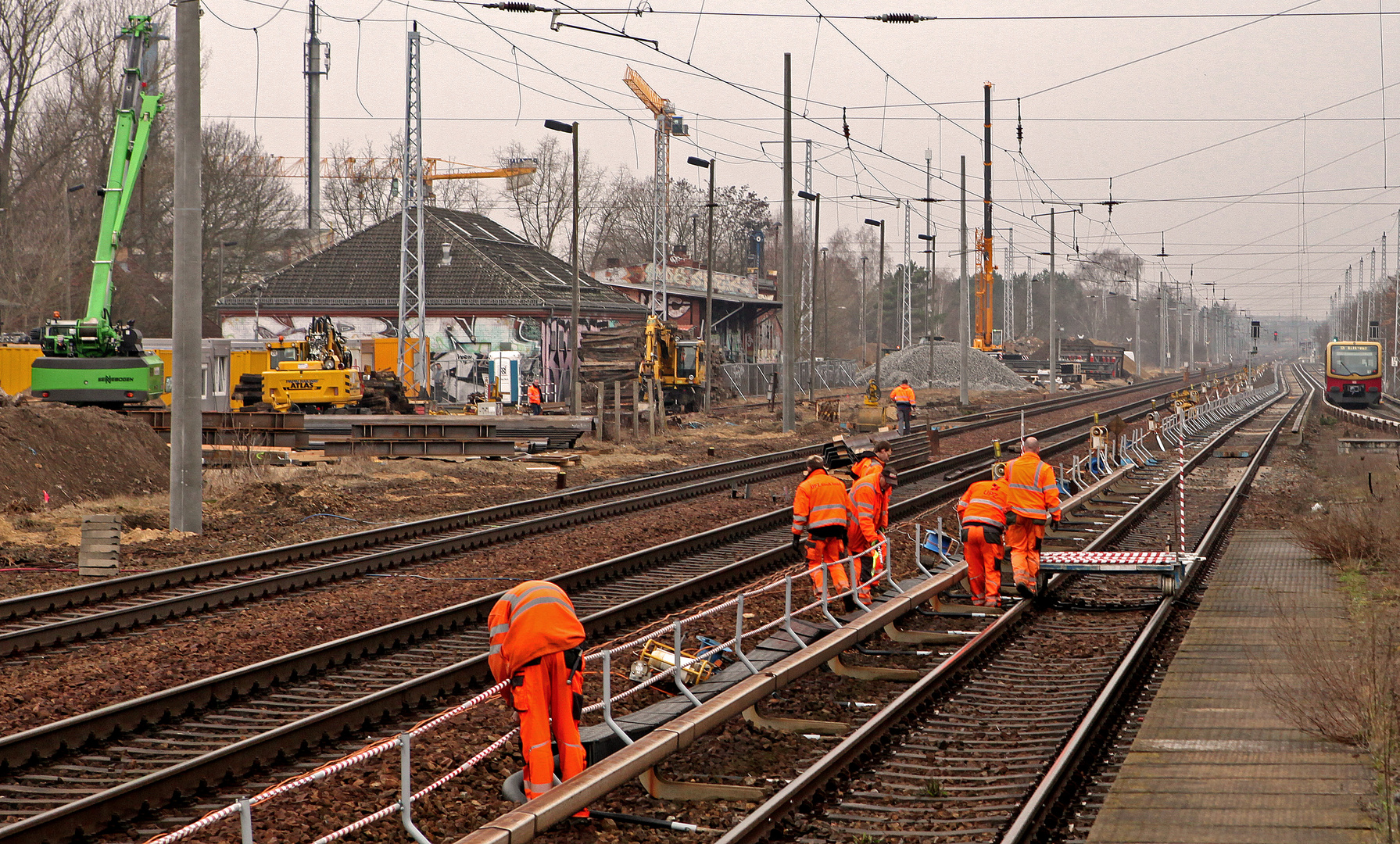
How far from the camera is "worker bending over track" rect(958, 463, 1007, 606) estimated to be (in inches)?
489

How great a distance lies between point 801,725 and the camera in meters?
9.12

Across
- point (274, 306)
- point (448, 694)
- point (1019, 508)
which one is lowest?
point (448, 694)

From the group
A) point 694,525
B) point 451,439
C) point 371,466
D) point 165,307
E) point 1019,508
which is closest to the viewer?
point 1019,508

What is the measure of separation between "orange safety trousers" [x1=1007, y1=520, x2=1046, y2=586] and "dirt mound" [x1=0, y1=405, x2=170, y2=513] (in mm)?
14619

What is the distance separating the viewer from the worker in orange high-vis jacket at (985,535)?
40.8ft

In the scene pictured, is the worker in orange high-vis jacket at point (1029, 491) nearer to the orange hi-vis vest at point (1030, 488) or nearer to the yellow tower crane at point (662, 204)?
the orange hi-vis vest at point (1030, 488)

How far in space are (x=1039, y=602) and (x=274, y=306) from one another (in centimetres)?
4590

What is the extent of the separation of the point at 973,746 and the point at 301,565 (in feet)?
31.9

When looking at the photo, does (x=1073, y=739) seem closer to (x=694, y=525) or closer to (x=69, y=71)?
(x=694, y=525)

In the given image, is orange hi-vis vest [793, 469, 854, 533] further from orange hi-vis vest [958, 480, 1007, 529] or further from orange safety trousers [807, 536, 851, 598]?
orange hi-vis vest [958, 480, 1007, 529]

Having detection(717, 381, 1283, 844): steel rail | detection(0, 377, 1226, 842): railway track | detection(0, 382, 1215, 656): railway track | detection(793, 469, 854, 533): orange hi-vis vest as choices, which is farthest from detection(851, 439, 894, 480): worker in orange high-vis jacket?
detection(0, 382, 1215, 656): railway track

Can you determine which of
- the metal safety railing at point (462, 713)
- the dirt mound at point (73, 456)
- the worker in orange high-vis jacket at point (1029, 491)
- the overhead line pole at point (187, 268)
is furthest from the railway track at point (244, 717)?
the dirt mound at point (73, 456)

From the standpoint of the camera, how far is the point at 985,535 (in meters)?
12.6

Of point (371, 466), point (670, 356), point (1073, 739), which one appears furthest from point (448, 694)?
point (670, 356)
